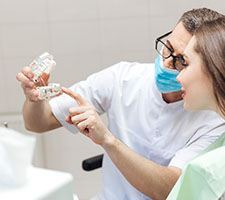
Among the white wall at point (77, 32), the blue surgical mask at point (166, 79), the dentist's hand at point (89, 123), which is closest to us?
the dentist's hand at point (89, 123)

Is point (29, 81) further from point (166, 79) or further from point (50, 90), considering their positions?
point (166, 79)

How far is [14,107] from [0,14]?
41 cm

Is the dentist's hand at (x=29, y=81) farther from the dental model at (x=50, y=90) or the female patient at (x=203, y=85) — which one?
the female patient at (x=203, y=85)

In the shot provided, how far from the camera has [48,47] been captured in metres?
1.89

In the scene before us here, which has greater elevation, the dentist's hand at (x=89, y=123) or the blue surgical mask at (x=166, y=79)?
the blue surgical mask at (x=166, y=79)

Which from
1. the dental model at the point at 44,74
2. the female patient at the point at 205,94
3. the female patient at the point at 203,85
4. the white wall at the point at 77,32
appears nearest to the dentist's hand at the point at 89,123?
the female patient at the point at 203,85

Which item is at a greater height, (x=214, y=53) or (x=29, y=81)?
(x=214, y=53)

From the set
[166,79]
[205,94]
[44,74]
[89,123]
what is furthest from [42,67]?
[205,94]

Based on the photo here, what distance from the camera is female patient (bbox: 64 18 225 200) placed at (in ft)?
2.91

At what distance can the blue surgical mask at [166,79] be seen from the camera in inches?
45.8

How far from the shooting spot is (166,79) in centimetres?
117

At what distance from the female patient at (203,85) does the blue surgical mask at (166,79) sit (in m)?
0.13

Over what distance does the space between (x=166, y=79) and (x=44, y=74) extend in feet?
1.08

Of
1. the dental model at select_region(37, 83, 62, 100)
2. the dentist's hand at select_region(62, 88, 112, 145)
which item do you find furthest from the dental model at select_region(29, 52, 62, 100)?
the dentist's hand at select_region(62, 88, 112, 145)
